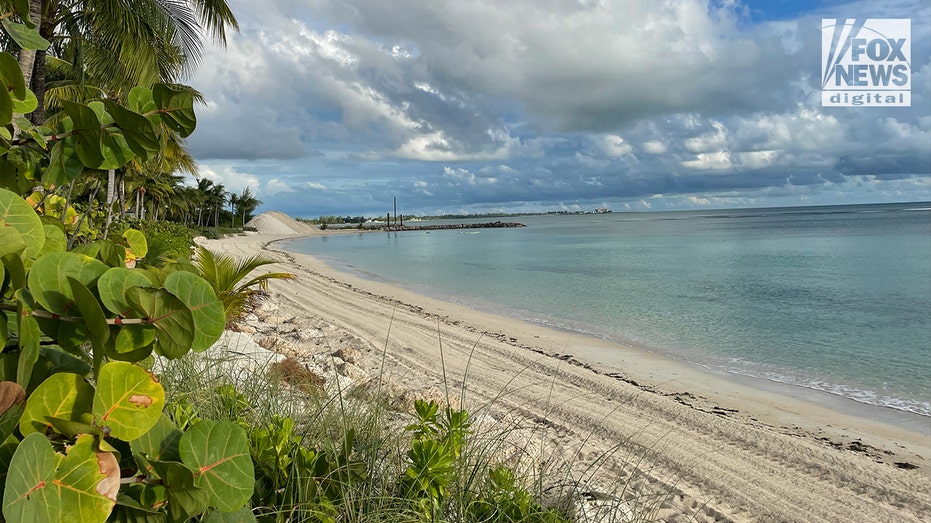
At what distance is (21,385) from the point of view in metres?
0.75

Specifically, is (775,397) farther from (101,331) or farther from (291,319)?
(101,331)

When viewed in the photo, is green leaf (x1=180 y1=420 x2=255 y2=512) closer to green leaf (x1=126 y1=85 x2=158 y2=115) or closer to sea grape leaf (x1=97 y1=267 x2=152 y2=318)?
sea grape leaf (x1=97 y1=267 x2=152 y2=318)

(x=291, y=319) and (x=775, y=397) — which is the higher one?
(x=291, y=319)

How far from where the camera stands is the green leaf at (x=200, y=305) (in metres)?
0.77

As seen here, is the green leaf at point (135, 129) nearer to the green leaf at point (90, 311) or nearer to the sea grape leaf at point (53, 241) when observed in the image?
the sea grape leaf at point (53, 241)

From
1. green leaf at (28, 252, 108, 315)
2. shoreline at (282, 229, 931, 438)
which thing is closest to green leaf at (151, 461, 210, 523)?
green leaf at (28, 252, 108, 315)

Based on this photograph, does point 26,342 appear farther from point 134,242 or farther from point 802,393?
point 802,393

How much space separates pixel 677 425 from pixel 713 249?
34.1 metres

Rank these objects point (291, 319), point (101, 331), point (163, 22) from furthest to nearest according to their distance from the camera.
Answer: point (163, 22)
point (291, 319)
point (101, 331)

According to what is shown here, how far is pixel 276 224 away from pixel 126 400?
85.0 meters

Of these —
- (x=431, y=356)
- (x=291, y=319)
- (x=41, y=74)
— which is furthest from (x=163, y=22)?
(x=431, y=356)

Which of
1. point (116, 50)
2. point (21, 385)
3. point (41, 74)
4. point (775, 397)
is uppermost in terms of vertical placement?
point (116, 50)

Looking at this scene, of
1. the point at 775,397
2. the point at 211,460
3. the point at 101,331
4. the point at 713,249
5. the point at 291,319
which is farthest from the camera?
the point at 713,249

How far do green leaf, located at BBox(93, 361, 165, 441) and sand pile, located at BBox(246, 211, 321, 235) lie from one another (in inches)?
3181
